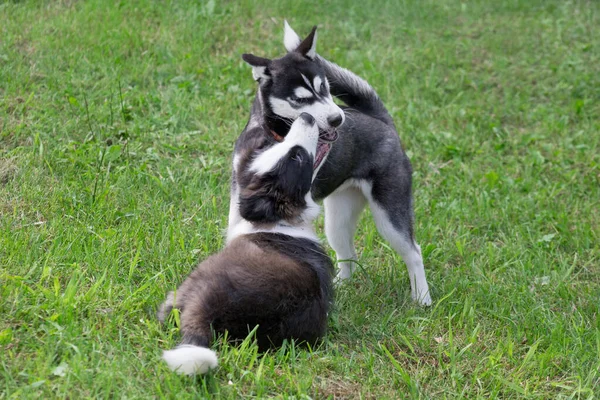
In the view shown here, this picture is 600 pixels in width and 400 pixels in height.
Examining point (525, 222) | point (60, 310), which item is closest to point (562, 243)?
point (525, 222)

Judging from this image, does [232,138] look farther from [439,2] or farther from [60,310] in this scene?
[439,2]

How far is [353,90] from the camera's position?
4.95 m

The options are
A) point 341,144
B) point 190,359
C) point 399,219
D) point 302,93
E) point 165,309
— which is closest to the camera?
point 190,359

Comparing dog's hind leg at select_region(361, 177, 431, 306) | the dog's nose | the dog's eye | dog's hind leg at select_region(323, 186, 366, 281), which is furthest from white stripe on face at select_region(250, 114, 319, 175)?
dog's hind leg at select_region(323, 186, 366, 281)

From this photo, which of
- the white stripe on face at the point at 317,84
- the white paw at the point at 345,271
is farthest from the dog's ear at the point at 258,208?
the white paw at the point at 345,271

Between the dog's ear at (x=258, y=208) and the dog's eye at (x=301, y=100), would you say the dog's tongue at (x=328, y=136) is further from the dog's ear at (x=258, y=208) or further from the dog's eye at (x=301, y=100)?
the dog's ear at (x=258, y=208)

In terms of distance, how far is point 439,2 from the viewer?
10078mm

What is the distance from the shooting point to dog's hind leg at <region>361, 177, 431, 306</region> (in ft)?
15.8

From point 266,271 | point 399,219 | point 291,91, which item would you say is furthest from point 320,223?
point 266,271

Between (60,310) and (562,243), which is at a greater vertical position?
(60,310)

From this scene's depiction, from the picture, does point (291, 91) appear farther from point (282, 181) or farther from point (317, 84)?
point (282, 181)

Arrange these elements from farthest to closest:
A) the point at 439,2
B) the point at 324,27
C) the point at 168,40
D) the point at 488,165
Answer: the point at 439,2 → the point at 324,27 → the point at 168,40 → the point at 488,165

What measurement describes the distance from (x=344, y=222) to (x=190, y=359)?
214cm

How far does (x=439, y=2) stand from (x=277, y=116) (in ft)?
20.4
